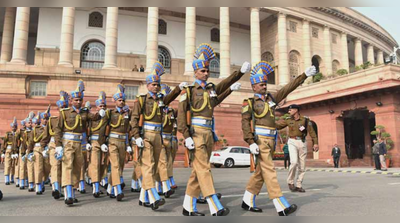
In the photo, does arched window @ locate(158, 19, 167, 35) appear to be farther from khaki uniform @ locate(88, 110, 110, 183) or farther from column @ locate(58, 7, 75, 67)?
khaki uniform @ locate(88, 110, 110, 183)

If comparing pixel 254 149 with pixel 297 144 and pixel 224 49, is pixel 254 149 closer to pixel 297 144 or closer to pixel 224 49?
pixel 297 144

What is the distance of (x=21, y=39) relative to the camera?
86.8ft

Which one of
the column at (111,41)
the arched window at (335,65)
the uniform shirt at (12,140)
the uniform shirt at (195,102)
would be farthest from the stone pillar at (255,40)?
the uniform shirt at (195,102)

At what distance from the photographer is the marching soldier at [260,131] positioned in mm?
5156

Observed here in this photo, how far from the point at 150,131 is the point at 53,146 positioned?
120 inches

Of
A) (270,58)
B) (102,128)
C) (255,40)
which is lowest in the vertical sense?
(102,128)

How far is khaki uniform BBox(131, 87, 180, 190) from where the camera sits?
5742 millimetres

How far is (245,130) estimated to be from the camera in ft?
17.3

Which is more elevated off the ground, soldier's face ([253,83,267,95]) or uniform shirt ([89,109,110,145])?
soldier's face ([253,83,267,95])

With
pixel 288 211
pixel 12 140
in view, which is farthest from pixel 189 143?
pixel 12 140

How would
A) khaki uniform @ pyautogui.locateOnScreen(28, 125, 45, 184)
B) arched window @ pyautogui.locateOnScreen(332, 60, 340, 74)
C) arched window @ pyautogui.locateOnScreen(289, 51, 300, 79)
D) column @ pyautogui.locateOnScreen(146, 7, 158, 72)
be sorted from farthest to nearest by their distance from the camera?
arched window @ pyautogui.locateOnScreen(332, 60, 340, 74) → arched window @ pyautogui.locateOnScreen(289, 51, 300, 79) → column @ pyautogui.locateOnScreen(146, 7, 158, 72) → khaki uniform @ pyautogui.locateOnScreen(28, 125, 45, 184)

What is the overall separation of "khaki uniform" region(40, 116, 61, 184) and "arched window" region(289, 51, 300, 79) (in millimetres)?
31705

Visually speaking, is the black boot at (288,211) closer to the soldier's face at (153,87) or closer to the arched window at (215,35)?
the soldier's face at (153,87)

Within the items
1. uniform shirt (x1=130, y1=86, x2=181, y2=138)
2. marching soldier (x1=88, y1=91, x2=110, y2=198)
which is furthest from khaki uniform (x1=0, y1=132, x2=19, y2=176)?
uniform shirt (x1=130, y1=86, x2=181, y2=138)
